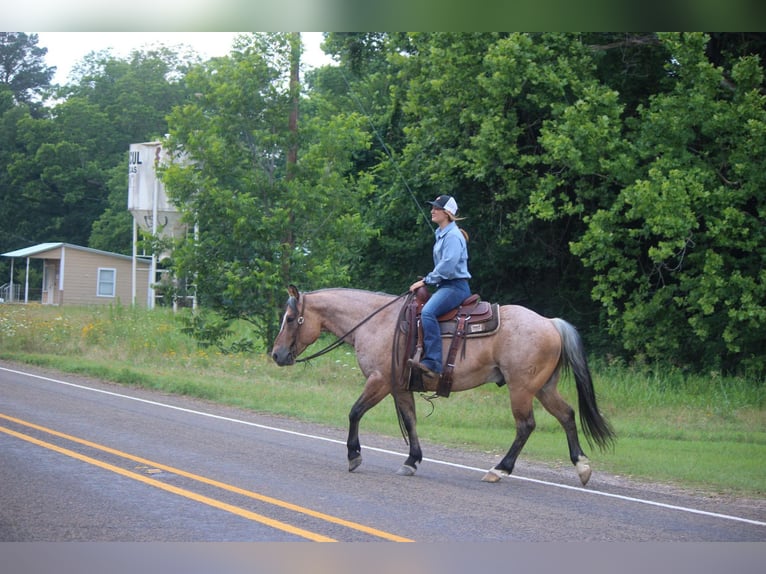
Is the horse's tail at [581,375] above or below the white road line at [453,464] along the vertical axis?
above

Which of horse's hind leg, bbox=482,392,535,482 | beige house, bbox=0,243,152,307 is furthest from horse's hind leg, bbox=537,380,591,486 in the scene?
beige house, bbox=0,243,152,307

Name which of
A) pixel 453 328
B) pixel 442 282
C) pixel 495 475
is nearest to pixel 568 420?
pixel 495 475

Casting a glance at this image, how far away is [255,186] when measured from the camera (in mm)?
19109

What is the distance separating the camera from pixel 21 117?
44.6ft

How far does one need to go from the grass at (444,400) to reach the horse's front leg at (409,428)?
204 centimetres

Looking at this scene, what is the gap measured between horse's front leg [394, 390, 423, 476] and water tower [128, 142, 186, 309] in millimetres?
9325

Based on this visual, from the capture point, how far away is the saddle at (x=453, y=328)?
9.41 metres

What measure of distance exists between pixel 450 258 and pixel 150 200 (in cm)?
1128

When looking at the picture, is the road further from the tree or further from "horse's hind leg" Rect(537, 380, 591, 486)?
the tree

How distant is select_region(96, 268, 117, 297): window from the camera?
16609 millimetres

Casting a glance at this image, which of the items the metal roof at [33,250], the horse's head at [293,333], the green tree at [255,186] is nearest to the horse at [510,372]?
the horse's head at [293,333]

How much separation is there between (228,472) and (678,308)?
1361 cm

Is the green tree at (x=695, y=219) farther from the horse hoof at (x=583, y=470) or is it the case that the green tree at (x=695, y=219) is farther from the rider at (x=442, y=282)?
the horse hoof at (x=583, y=470)

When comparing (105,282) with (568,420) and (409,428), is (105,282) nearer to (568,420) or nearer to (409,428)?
(409,428)
